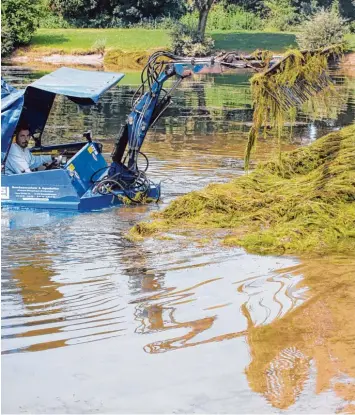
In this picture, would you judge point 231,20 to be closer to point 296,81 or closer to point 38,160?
point 38,160

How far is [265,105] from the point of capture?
11125 mm

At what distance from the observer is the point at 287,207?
11016mm

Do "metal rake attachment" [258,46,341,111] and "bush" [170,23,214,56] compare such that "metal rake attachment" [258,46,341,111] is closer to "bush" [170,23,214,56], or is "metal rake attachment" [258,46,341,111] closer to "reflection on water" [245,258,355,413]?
"reflection on water" [245,258,355,413]

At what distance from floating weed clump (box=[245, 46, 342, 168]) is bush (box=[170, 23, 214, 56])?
126 feet

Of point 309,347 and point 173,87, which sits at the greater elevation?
point 173,87

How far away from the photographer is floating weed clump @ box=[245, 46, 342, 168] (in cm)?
1101

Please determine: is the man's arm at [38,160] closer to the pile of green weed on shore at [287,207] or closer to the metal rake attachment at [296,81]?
the pile of green weed on shore at [287,207]

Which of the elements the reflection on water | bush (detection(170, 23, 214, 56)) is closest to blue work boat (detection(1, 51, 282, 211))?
the reflection on water

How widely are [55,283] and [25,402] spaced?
8.82ft

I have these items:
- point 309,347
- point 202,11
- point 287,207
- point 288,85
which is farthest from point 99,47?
point 309,347

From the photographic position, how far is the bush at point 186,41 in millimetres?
49469

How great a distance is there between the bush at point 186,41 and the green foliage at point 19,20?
363 inches

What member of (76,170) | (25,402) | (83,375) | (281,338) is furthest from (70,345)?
(76,170)

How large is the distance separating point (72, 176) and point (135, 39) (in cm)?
4251
